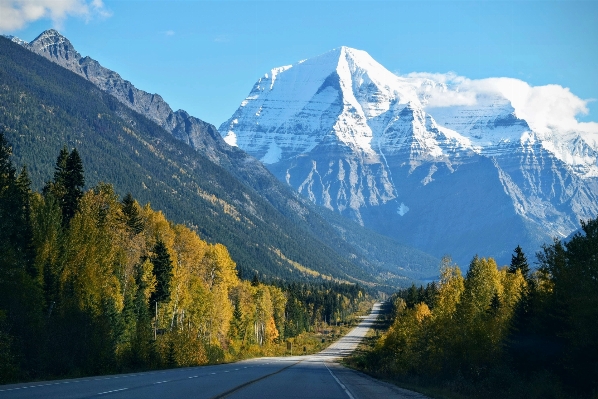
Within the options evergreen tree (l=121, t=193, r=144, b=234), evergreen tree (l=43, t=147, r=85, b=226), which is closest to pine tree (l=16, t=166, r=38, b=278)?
evergreen tree (l=43, t=147, r=85, b=226)

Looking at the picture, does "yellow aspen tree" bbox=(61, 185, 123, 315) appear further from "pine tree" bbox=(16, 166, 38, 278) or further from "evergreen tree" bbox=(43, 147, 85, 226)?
"evergreen tree" bbox=(43, 147, 85, 226)

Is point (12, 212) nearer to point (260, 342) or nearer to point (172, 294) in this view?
point (172, 294)

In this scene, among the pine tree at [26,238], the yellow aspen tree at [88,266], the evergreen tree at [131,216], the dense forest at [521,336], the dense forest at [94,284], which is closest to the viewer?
the dense forest at [521,336]

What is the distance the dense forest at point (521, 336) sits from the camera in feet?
129

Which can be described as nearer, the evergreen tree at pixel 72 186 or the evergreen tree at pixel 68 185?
the evergreen tree at pixel 68 185

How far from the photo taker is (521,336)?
49.9 meters

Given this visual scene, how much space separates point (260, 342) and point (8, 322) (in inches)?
3693

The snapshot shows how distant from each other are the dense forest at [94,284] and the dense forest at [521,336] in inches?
886

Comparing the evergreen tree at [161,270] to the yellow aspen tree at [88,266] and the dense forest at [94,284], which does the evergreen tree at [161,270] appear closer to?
the dense forest at [94,284]

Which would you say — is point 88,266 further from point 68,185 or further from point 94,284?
point 68,185

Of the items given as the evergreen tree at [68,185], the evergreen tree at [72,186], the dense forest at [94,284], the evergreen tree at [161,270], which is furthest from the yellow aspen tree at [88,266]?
the evergreen tree at [161,270]

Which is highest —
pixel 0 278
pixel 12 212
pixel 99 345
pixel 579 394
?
pixel 12 212

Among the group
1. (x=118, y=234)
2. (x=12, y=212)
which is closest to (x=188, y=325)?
(x=118, y=234)

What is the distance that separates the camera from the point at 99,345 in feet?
167
